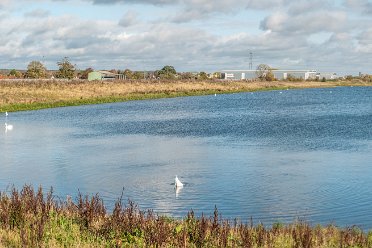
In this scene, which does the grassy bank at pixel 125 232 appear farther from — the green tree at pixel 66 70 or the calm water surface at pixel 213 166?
the green tree at pixel 66 70

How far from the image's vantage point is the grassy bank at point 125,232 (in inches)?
467

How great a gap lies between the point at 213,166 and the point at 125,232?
14.3 m

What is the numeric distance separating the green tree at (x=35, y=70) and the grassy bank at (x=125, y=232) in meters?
140

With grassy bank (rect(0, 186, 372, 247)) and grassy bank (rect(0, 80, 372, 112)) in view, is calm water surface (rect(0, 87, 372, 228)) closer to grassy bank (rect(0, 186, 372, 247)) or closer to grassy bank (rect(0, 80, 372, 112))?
grassy bank (rect(0, 186, 372, 247))

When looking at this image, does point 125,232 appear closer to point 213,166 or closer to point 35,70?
point 213,166

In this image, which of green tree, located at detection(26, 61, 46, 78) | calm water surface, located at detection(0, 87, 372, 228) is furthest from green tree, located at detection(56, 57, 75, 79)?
calm water surface, located at detection(0, 87, 372, 228)

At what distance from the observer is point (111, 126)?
49750 millimetres

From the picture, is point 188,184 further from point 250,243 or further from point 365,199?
point 250,243

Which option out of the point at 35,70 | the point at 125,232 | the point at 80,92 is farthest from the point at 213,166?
the point at 35,70

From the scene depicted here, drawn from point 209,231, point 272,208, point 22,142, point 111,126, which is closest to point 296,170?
point 272,208

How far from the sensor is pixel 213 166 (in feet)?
88.2

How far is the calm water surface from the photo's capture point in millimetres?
18984

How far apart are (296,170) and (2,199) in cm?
1454

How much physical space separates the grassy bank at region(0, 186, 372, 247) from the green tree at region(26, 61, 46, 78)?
139606 mm
